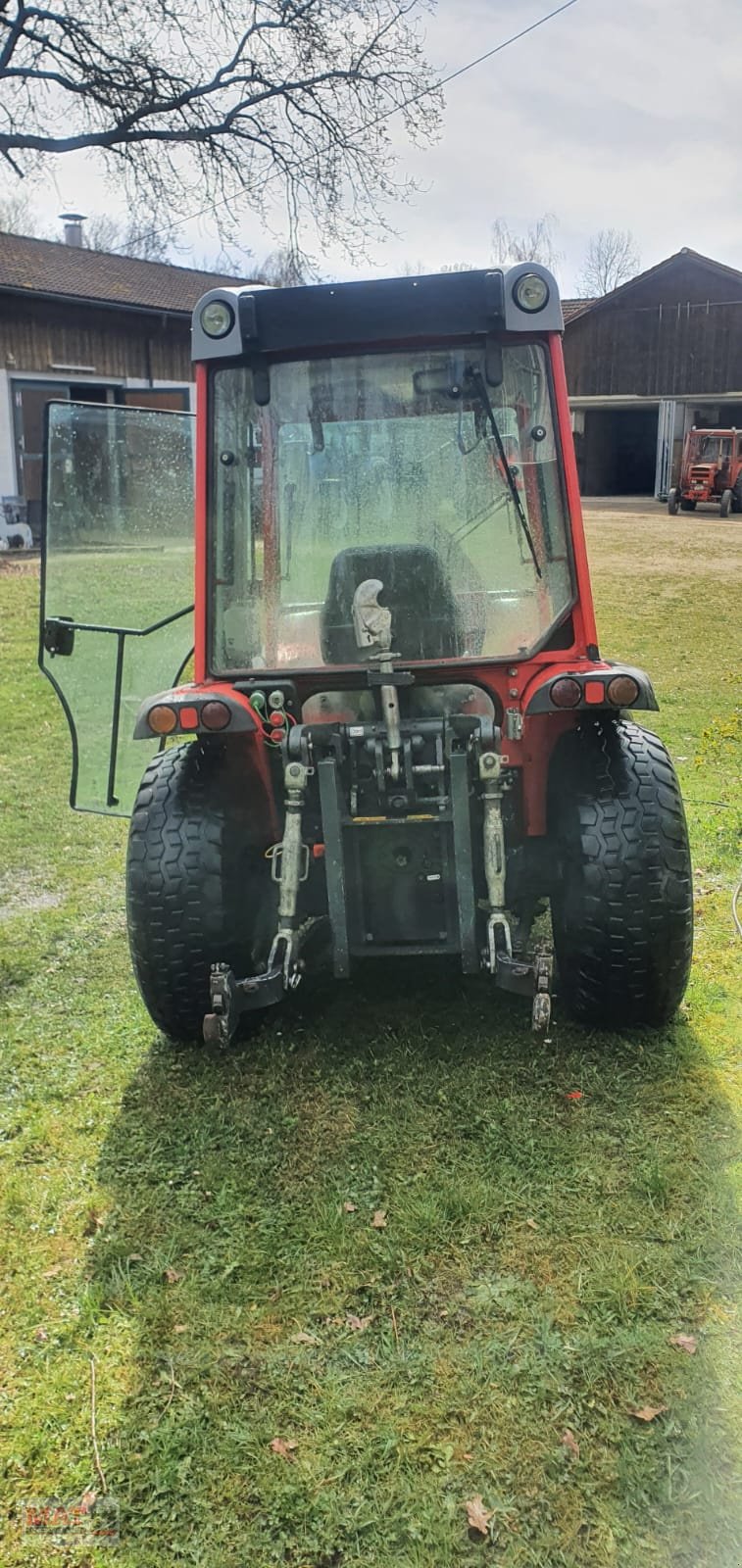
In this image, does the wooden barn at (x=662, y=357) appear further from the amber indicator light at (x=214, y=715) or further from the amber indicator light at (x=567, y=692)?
the amber indicator light at (x=214, y=715)

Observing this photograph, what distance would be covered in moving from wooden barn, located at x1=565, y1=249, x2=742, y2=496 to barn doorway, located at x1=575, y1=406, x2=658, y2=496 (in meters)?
0.05

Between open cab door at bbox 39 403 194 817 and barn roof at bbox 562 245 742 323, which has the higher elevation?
barn roof at bbox 562 245 742 323

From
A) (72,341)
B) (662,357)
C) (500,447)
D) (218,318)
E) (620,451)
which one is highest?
(662,357)

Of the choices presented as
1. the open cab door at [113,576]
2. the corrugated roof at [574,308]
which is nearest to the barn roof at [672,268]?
the corrugated roof at [574,308]

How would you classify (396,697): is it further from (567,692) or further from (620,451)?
(620,451)

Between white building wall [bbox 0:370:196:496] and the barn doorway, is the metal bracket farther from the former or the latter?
the barn doorway

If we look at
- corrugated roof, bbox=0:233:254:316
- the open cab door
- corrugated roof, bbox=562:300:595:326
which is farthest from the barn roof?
the open cab door

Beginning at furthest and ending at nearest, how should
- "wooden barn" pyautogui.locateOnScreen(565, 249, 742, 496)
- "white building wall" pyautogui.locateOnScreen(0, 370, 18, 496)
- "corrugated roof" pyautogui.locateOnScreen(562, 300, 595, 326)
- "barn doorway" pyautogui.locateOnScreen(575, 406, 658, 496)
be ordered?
"barn doorway" pyautogui.locateOnScreen(575, 406, 658, 496) → "corrugated roof" pyautogui.locateOnScreen(562, 300, 595, 326) → "wooden barn" pyautogui.locateOnScreen(565, 249, 742, 496) → "white building wall" pyautogui.locateOnScreen(0, 370, 18, 496)

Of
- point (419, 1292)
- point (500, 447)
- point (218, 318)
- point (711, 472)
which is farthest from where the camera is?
point (711, 472)

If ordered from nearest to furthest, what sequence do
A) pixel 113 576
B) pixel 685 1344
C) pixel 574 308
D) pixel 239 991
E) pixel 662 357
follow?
pixel 685 1344, pixel 239 991, pixel 113 576, pixel 662 357, pixel 574 308

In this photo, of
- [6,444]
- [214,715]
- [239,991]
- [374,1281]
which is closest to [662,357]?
[6,444]

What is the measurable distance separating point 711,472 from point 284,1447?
26.1 metres

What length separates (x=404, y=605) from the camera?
3.79 m

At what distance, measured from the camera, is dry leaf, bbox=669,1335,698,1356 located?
2.54 metres
